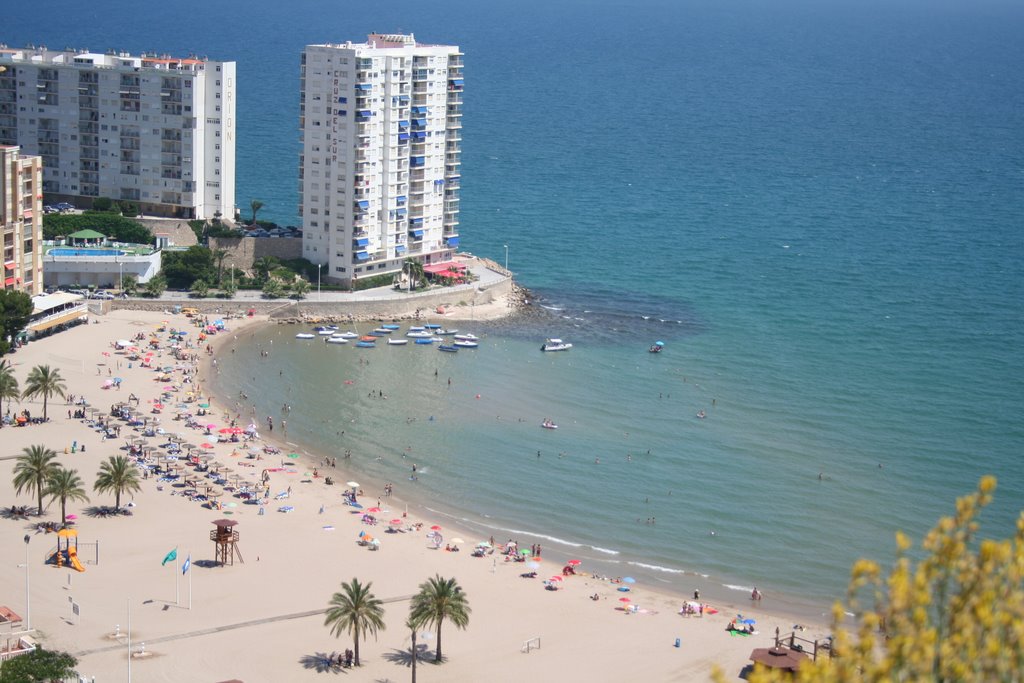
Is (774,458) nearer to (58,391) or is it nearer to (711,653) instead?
(711,653)

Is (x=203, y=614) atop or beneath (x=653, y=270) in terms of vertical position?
beneath

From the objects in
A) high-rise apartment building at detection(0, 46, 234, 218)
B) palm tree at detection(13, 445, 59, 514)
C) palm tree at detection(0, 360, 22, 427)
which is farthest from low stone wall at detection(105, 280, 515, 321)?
palm tree at detection(13, 445, 59, 514)

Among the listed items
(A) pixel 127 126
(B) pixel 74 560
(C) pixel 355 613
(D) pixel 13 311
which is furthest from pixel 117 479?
(A) pixel 127 126

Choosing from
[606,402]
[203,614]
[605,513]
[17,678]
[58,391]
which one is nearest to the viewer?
[17,678]

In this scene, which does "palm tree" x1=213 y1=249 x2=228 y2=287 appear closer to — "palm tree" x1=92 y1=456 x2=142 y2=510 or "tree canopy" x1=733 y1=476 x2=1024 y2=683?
"palm tree" x1=92 y1=456 x2=142 y2=510

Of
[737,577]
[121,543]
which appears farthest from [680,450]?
[121,543]

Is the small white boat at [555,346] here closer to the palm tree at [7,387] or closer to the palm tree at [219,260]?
the palm tree at [219,260]
